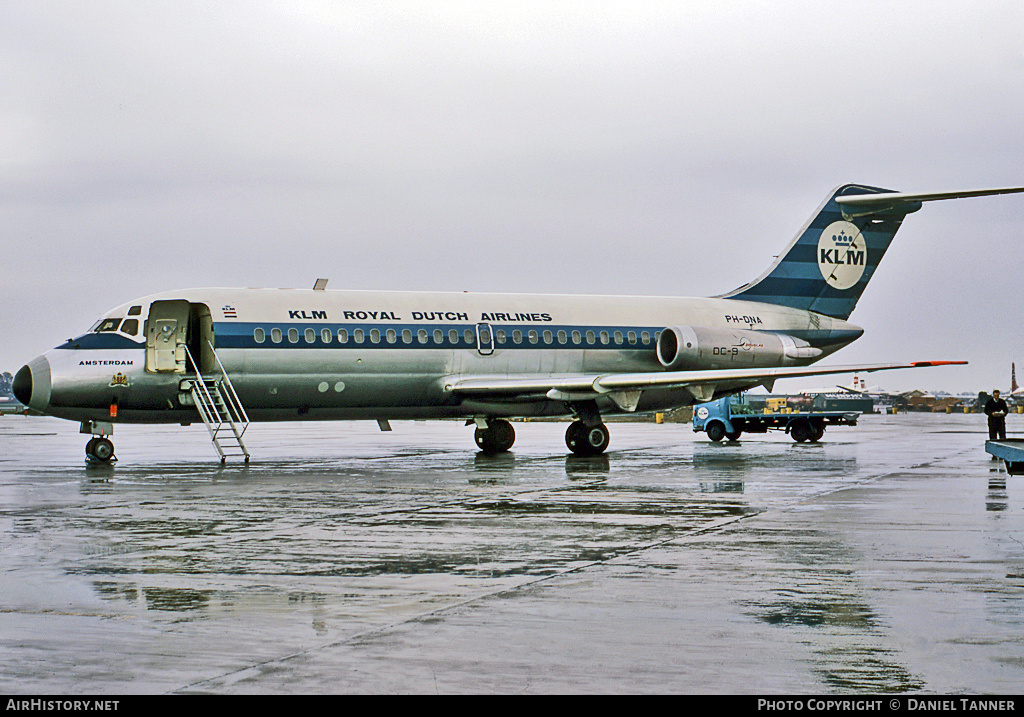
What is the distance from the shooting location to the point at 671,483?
57.1ft

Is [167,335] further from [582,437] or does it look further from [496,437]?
[582,437]

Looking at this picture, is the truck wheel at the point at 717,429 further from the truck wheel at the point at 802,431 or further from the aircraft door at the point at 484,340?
the aircraft door at the point at 484,340

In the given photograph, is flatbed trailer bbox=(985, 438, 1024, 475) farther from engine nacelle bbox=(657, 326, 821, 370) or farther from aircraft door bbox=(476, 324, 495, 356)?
engine nacelle bbox=(657, 326, 821, 370)

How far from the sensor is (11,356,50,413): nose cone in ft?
70.6

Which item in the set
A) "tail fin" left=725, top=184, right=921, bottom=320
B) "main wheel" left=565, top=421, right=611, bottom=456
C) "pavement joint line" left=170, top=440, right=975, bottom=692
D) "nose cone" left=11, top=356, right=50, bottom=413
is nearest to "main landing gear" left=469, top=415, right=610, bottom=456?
"main wheel" left=565, top=421, right=611, bottom=456

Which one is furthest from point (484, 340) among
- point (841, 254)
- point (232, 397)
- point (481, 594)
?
point (481, 594)

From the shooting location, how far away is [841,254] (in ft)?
98.8

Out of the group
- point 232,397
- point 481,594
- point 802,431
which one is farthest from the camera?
point 802,431

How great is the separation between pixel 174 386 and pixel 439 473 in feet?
19.8

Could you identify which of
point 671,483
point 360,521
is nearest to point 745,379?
point 671,483

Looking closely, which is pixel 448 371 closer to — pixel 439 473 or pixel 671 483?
pixel 439 473

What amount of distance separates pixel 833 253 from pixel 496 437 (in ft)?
34.9

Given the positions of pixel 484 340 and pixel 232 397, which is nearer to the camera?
pixel 232 397
